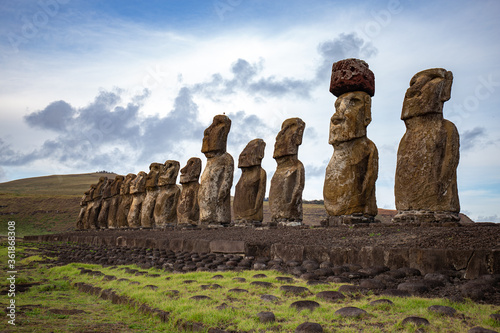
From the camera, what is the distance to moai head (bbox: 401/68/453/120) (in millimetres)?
8570

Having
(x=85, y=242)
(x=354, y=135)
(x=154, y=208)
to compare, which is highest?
(x=354, y=135)

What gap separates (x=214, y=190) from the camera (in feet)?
50.0

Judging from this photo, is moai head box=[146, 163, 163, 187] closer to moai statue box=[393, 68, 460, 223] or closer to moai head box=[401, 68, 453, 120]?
moai statue box=[393, 68, 460, 223]

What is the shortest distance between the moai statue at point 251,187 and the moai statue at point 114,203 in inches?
504

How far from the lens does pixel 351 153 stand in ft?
32.8

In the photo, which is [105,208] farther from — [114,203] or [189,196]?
[189,196]

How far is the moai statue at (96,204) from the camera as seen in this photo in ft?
90.4

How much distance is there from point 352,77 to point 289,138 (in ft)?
10.0

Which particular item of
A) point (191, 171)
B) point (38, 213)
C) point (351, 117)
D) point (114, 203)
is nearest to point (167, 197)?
point (191, 171)

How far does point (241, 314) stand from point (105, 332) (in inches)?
58.5

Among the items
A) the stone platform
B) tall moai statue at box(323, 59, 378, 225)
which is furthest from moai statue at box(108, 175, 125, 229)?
tall moai statue at box(323, 59, 378, 225)

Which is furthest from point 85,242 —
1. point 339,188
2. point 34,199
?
point 34,199

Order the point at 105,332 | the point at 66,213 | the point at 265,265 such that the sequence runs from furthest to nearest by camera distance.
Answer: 1. the point at 66,213
2. the point at 265,265
3. the point at 105,332

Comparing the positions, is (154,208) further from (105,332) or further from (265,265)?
(105,332)
